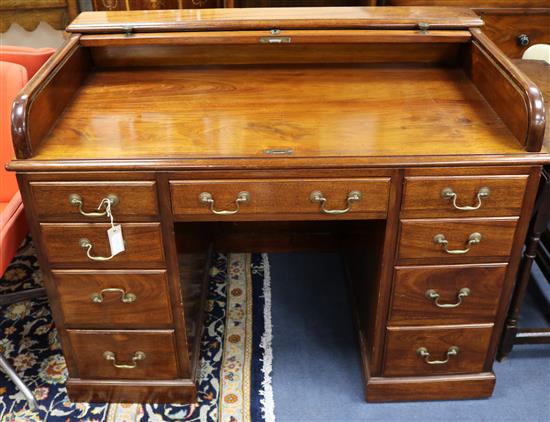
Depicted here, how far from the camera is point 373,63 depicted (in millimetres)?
1709

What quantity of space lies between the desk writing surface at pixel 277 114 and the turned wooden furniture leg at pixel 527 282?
0.25 meters

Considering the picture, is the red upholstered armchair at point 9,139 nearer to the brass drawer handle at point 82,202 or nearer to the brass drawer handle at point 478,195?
the brass drawer handle at point 82,202

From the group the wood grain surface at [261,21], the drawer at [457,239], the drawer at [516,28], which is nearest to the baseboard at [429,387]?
the drawer at [457,239]

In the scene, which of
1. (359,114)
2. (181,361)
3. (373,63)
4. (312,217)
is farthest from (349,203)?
(181,361)

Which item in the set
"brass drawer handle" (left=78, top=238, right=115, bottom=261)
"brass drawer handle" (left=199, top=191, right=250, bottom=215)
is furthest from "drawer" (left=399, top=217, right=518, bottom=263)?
"brass drawer handle" (left=78, top=238, right=115, bottom=261)

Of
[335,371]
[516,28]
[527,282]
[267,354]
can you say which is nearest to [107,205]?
[267,354]

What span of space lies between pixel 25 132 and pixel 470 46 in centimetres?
117

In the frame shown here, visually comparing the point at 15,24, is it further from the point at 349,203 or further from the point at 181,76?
the point at 349,203

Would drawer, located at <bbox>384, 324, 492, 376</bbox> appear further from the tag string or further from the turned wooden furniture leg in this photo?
the tag string

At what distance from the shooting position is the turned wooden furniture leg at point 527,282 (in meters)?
1.53

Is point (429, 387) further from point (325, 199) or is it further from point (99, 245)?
point (99, 245)

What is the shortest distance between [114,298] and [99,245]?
17cm

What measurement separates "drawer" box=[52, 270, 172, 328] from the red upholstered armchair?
247 mm

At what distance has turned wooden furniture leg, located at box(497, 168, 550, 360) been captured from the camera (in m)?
1.53
